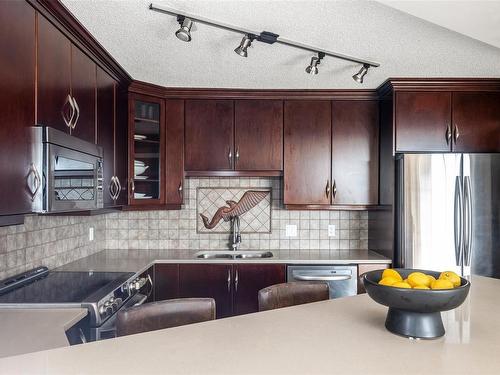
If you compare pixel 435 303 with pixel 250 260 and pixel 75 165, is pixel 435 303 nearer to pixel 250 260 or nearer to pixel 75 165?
pixel 75 165

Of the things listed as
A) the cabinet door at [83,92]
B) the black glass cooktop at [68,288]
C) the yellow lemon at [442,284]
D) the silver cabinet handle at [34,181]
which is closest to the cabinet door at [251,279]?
the black glass cooktop at [68,288]

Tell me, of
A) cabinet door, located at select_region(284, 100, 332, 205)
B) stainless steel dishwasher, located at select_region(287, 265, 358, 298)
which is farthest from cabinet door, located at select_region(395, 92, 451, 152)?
stainless steel dishwasher, located at select_region(287, 265, 358, 298)

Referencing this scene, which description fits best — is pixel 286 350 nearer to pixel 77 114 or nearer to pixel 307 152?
pixel 77 114

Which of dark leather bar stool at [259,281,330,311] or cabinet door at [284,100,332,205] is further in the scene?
cabinet door at [284,100,332,205]

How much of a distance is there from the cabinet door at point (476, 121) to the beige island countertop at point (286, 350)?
2024 mm

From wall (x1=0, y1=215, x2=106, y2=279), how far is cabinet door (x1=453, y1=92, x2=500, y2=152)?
121 inches

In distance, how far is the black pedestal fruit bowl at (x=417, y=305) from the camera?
3.54 ft

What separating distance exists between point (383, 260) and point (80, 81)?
2513 millimetres

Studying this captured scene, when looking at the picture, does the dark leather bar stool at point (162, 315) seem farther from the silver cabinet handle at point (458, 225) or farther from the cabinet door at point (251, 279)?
the silver cabinet handle at point (458, 225)

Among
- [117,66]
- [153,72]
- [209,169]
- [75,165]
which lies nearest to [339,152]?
[209,169]

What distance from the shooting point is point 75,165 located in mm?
1979

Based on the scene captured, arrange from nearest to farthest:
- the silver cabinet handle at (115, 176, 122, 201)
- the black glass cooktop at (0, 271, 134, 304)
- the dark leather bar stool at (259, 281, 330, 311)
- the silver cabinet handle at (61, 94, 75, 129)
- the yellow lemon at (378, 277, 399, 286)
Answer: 1. the yellow lemon at (378, 277, 399, 286)
2. the dark leather bar stool at (259, 281, 330, 311)
3. the black glass cooktop at (0, 271, 134, 304)
4. the silver cabinet handle at (61, 94, 75, 129)
5. the silver cabinet handle at (115, 176, 122, 201)

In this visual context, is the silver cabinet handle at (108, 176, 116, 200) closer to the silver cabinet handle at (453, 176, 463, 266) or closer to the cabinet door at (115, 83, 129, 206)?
the cabinet door at (115, 83, 129, 206)

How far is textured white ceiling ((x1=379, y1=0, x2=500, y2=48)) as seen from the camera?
1530 millimetres
